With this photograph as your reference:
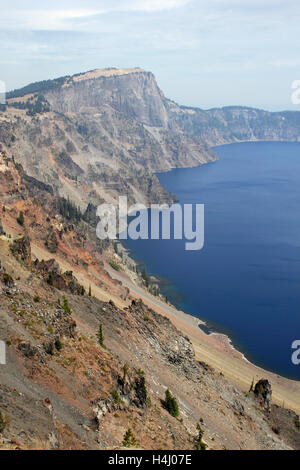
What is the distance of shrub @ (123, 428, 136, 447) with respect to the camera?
47.6 metres

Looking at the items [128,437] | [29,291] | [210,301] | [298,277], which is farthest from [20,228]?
[298,277]

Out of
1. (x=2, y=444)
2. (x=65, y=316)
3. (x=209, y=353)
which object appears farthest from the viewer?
(x=209, y=353)

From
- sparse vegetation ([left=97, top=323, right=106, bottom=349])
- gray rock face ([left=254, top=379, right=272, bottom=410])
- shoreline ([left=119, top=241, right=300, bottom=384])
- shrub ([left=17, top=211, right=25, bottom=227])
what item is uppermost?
shrub ([left=17, top=211, right=25, bottom=227])

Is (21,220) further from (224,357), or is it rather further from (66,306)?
(224,357)

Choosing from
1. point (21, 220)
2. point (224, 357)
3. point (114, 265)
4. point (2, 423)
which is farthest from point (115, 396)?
point (114, 265)

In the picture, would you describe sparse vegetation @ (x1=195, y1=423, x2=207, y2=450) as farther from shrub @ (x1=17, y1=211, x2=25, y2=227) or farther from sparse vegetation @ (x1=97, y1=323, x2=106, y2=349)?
shrub @ (x1=17, y1=211, x2=25, y2=227)

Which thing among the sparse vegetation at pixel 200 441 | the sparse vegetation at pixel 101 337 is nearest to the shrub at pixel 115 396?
the sparse vegetation at pixel 101 337

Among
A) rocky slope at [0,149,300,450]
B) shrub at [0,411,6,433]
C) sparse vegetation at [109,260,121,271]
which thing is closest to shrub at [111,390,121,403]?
rocky slope at [0,149,300,450]

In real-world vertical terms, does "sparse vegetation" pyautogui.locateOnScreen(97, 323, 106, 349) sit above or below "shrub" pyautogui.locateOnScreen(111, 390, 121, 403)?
above

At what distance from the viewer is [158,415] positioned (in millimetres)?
58594

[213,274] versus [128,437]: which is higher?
[128,437]

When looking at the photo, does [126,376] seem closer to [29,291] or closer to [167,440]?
[167,440]

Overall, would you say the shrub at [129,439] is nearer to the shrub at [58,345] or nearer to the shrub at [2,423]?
the shrub at [58,345]

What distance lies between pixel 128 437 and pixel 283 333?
106m
